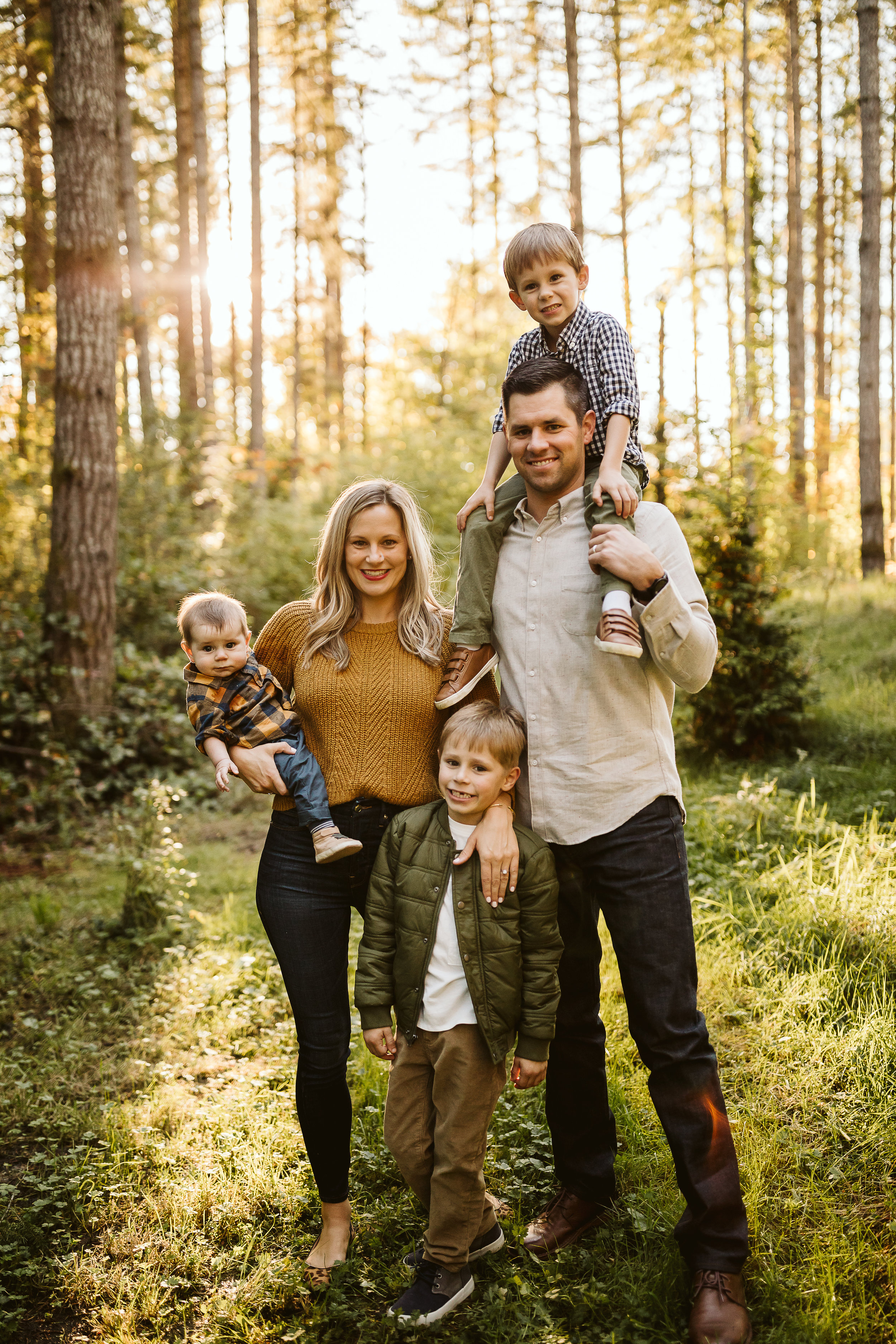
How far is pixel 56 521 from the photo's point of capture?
773 centimetres

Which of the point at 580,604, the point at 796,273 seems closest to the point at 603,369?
the point at 580,604

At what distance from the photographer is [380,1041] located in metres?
2.51

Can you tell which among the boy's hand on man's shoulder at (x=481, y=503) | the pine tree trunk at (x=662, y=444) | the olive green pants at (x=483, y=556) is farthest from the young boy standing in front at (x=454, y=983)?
the pine tree trunk at (x=662, y=444)

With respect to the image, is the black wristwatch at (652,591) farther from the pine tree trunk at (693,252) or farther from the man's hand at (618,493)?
the pine tree trunk at (693,252)

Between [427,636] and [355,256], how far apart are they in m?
21.6

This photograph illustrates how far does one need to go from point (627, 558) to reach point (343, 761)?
3.30 feet

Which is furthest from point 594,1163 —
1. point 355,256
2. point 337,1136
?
point 355,256

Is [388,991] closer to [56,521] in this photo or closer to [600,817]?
[600,817]

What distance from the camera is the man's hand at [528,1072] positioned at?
96.4 inches

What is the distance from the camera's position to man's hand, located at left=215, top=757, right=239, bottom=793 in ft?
8.78

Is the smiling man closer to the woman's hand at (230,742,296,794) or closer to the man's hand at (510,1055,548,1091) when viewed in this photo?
the man's hand at (510,1055,548,1091)

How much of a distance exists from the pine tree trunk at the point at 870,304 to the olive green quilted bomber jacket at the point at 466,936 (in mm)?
11013

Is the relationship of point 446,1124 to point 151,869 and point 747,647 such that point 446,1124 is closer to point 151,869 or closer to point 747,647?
point 151,869

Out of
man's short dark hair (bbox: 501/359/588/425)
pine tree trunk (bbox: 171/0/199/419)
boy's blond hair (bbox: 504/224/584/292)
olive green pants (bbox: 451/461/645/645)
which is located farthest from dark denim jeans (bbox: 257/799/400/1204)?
pine tree trunk (bbox: 171/0/199/419)
